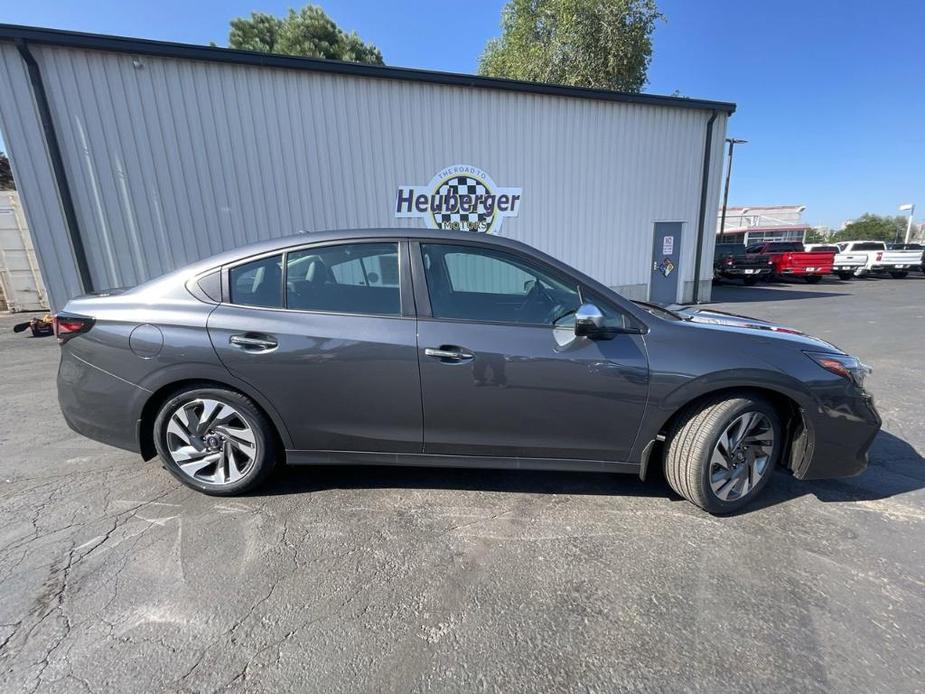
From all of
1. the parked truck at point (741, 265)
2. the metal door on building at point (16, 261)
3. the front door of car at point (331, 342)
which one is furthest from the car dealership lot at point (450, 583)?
the parked truck at point (741, 265)

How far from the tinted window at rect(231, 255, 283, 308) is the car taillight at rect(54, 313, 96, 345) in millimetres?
895

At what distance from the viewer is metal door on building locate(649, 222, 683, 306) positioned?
440 inches

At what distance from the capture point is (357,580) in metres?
1.97

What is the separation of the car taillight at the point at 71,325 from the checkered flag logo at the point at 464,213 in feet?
23.7

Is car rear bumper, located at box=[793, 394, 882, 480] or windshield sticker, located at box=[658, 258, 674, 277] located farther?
windshield sticker, located at box=[658, 258, 674, 277]

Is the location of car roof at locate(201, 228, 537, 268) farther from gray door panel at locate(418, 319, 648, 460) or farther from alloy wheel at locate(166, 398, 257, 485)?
alloy wheel at locate(166, 398, 257, 485)

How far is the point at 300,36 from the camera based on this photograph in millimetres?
20172

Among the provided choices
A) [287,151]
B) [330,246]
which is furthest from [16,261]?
[330,246]

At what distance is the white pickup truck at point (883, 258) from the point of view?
1992 cm

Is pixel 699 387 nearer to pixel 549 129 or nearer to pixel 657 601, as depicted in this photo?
pixel 657 601

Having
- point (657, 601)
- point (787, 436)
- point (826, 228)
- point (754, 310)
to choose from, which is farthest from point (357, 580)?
point (826, 228)

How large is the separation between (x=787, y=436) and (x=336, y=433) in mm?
2710

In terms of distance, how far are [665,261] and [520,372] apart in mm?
10791

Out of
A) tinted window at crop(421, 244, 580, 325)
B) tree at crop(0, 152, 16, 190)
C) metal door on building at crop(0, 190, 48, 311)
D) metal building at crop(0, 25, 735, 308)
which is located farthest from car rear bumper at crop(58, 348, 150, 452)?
tree at crop(0, 152, 16, 190)
